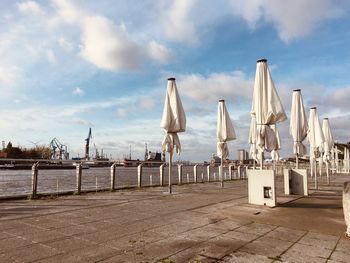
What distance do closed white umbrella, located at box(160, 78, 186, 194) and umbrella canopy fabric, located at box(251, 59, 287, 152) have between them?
2.85 metres

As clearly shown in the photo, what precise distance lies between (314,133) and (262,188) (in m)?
8.96

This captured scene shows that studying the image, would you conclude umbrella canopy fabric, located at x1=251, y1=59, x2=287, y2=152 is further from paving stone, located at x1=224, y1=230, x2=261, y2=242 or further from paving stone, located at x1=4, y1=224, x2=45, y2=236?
paving stone, located at x1=4, y1=224, x2=45, y2=236

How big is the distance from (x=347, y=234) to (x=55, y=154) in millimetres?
157576

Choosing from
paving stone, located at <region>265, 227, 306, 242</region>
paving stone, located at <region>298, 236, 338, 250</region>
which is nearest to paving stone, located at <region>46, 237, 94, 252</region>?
paving stone, located at <region>265, 227, 306, 242</region>

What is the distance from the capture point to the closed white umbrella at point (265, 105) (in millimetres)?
8883

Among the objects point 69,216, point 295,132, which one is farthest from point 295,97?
point 69,216

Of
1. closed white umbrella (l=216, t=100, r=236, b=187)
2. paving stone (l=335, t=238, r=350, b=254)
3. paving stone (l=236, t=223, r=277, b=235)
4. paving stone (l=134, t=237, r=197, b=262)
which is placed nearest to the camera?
paving stone (l=134, t=237, r=197, b=262)

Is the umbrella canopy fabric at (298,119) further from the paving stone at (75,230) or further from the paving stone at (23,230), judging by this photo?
the paving stone at (23,230)

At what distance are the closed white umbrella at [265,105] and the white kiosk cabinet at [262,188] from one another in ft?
2.83

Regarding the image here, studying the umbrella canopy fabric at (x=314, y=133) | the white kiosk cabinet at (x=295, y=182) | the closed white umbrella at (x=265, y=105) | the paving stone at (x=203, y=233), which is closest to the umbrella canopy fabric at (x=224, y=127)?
the white kiosk cabinet at (x=295, y=182)

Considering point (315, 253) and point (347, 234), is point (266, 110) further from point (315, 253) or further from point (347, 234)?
point (315, 253)

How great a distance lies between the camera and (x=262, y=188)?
891 centimetres

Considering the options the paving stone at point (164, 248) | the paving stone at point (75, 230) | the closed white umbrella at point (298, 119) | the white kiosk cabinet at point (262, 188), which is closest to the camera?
the paving stone at point (164, 248)

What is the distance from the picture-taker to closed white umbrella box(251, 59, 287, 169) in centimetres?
888
